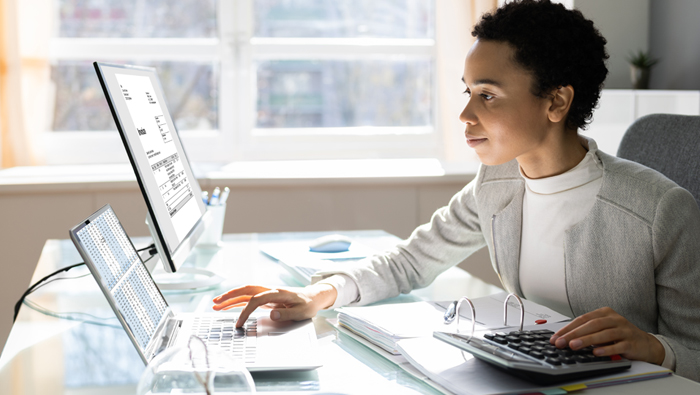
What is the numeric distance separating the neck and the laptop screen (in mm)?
657

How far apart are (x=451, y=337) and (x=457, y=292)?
1.57 ft

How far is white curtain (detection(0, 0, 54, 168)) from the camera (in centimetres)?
263

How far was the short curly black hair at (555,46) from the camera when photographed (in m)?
1.08

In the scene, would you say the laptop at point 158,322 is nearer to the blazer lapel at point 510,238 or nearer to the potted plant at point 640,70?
the blazer lapel at point 510,238

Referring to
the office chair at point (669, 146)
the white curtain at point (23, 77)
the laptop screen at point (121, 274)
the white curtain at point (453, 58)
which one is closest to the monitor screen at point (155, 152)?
the laptop screen at point (121, 274)

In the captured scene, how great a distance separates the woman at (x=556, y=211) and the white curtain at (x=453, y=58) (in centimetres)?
172

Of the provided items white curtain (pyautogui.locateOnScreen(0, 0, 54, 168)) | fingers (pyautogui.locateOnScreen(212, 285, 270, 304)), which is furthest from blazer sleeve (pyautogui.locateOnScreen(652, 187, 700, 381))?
white curtain (pyautogui.locateOnScreen(0, 0, 54, 168))

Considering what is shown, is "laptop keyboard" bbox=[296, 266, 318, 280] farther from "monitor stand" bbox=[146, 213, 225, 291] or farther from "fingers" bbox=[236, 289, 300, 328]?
"fingers" bbox=[236, 289, 300, 328]

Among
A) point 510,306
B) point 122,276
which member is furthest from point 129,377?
point 510,306

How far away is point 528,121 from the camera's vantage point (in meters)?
1.10

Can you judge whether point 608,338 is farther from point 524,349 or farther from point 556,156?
point 556,156

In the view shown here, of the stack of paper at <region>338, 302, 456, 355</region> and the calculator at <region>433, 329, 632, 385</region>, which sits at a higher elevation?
the calculator at <region>433, 329, 632, 385</region>

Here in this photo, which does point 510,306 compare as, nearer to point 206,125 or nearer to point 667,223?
point 667,223

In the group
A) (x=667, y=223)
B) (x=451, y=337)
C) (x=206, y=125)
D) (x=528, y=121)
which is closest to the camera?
(x=451, y=337)
